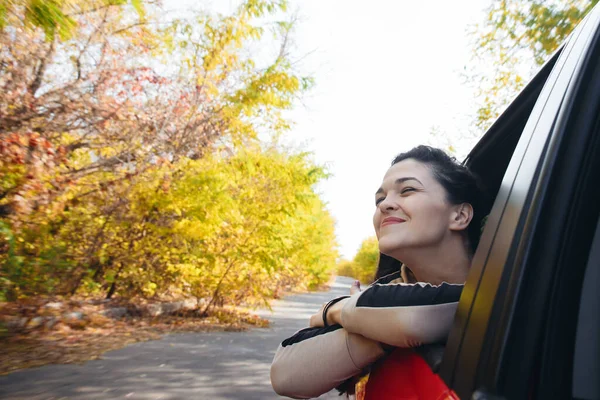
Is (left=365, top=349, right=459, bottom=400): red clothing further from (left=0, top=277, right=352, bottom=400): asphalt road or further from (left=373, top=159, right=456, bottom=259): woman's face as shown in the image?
(left=0, top=277, right=352, bottom=400): asphalt road

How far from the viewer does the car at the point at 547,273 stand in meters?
0.62

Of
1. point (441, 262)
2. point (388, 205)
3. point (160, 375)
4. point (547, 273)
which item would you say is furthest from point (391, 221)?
point (160, 375)

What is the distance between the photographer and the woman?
101cm

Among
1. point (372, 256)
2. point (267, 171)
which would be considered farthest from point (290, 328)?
point (372, 256)

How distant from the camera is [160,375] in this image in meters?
4.20

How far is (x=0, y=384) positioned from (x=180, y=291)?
5.21 meters

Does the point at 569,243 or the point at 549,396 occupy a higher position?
the point at 569,243

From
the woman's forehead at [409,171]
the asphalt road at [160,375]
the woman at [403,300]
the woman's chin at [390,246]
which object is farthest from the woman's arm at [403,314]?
the asphalt road at [160,375]

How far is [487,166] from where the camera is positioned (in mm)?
2027

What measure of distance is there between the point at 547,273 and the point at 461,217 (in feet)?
3.10

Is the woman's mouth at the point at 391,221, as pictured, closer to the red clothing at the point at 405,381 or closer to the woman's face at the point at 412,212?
the woman's face at the point at 412,212

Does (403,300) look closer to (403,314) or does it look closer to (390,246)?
(403,314)

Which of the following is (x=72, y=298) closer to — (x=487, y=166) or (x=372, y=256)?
(x=487, y=166)

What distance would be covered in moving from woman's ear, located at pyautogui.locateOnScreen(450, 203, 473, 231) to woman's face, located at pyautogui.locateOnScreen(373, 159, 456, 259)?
0.02m
